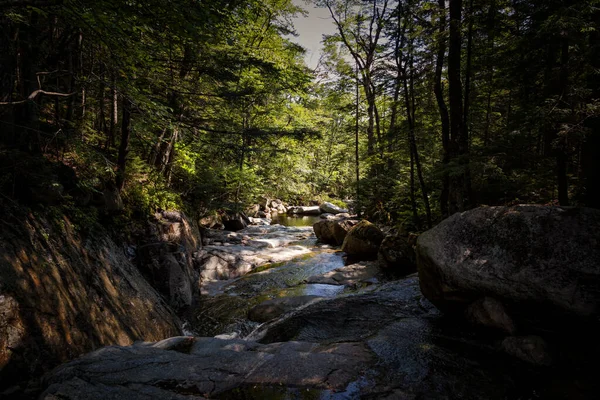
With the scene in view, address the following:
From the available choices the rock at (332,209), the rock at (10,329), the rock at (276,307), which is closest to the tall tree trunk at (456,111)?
the rock at (276,307)

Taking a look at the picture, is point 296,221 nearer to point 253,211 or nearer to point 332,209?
point 253,211

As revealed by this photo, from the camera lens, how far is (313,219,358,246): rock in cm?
1267

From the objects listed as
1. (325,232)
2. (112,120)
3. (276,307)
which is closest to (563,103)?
(276,307)

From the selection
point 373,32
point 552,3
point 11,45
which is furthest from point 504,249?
point 373,32

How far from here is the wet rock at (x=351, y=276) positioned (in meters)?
7.93

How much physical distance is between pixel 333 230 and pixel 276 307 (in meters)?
7.04

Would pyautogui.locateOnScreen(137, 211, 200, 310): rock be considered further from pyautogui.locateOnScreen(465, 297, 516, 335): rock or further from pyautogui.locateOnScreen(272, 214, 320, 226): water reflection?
pyautogui.locateOnScreen(272, 214, 320, 226): water reflection

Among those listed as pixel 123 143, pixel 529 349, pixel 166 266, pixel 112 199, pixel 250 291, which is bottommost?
pixel 250 291

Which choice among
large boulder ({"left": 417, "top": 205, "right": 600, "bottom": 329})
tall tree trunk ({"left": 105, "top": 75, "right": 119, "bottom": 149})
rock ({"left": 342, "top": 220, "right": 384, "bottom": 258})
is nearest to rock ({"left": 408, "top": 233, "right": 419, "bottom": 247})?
rock ({"left": 342, "top": 220, "right": 384, "bottom": 258})

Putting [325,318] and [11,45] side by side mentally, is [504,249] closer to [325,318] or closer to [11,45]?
[325,318]

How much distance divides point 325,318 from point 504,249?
2.99 m

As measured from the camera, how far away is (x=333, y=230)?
12.8 metres

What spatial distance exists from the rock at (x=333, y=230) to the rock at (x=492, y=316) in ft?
28.4

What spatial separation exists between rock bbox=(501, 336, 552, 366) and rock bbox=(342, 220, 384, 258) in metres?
6.48
